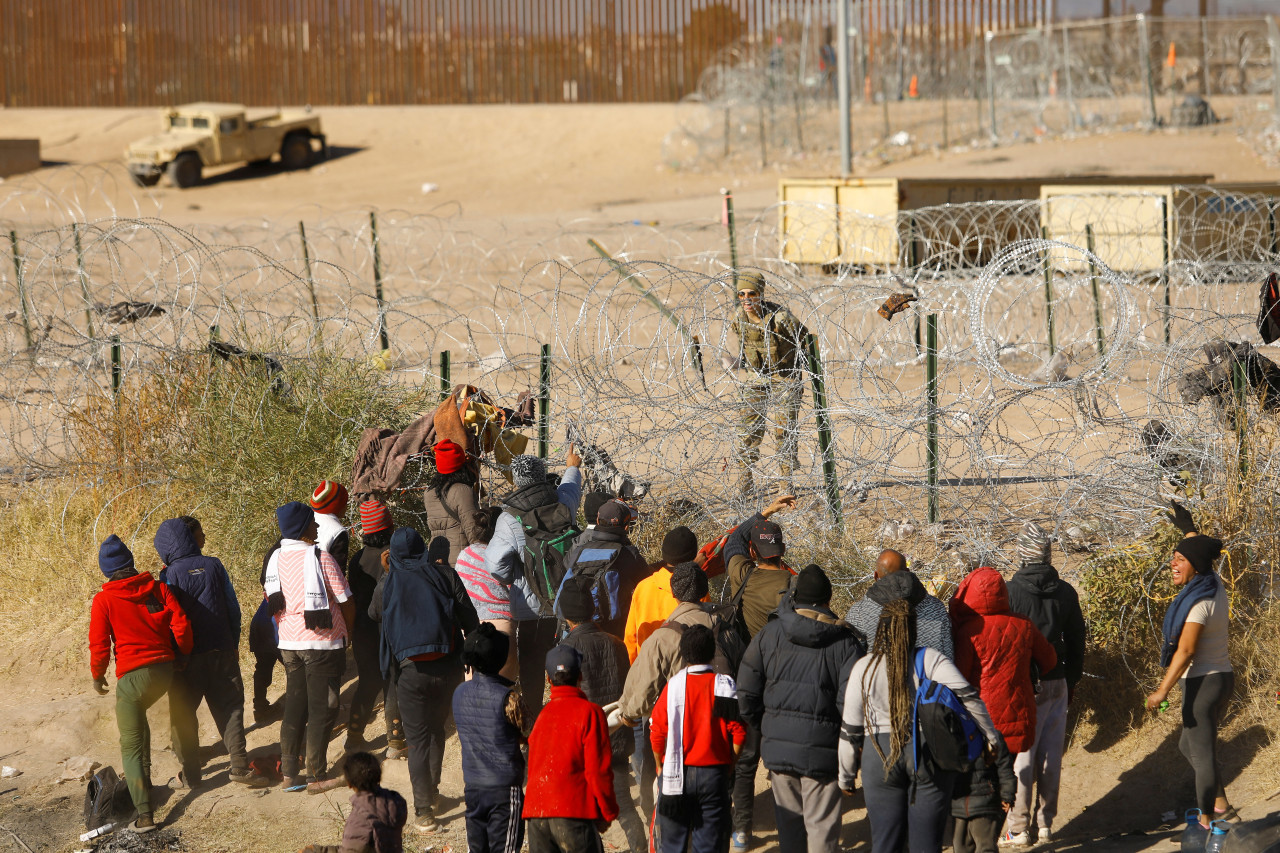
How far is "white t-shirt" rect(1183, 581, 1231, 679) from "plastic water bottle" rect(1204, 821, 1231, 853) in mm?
589

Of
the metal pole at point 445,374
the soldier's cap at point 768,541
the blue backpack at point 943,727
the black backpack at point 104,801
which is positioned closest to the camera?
the blue backpack at point 943,727

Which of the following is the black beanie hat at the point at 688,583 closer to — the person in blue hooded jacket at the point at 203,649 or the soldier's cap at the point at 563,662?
the soldier's cap at the point at 563,662

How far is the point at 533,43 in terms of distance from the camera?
34.2m

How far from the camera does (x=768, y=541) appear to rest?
530 cm

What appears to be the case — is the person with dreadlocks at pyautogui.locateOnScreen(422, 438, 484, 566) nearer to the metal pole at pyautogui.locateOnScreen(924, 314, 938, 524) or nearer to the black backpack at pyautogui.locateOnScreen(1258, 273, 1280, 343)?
the metal pole at pyautogui.locateOnScreen(924, 314, 938, 524)

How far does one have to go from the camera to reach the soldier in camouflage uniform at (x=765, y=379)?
21.2 ft

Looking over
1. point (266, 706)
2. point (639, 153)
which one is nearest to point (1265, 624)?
point (266, 706)

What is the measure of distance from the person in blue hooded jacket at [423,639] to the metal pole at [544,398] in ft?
5.19

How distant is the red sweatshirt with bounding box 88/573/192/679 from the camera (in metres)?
5.45

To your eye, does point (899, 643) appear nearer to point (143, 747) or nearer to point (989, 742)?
point (989, 742)

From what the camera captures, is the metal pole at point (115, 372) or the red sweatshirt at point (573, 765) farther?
the metal pole at point (115, 372)

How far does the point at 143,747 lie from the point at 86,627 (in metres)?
1.87

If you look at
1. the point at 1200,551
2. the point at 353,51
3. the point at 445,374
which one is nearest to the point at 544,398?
the point at 445,374

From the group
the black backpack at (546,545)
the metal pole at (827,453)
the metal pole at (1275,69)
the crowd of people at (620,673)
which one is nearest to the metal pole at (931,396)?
the metal pole at (827,453)
